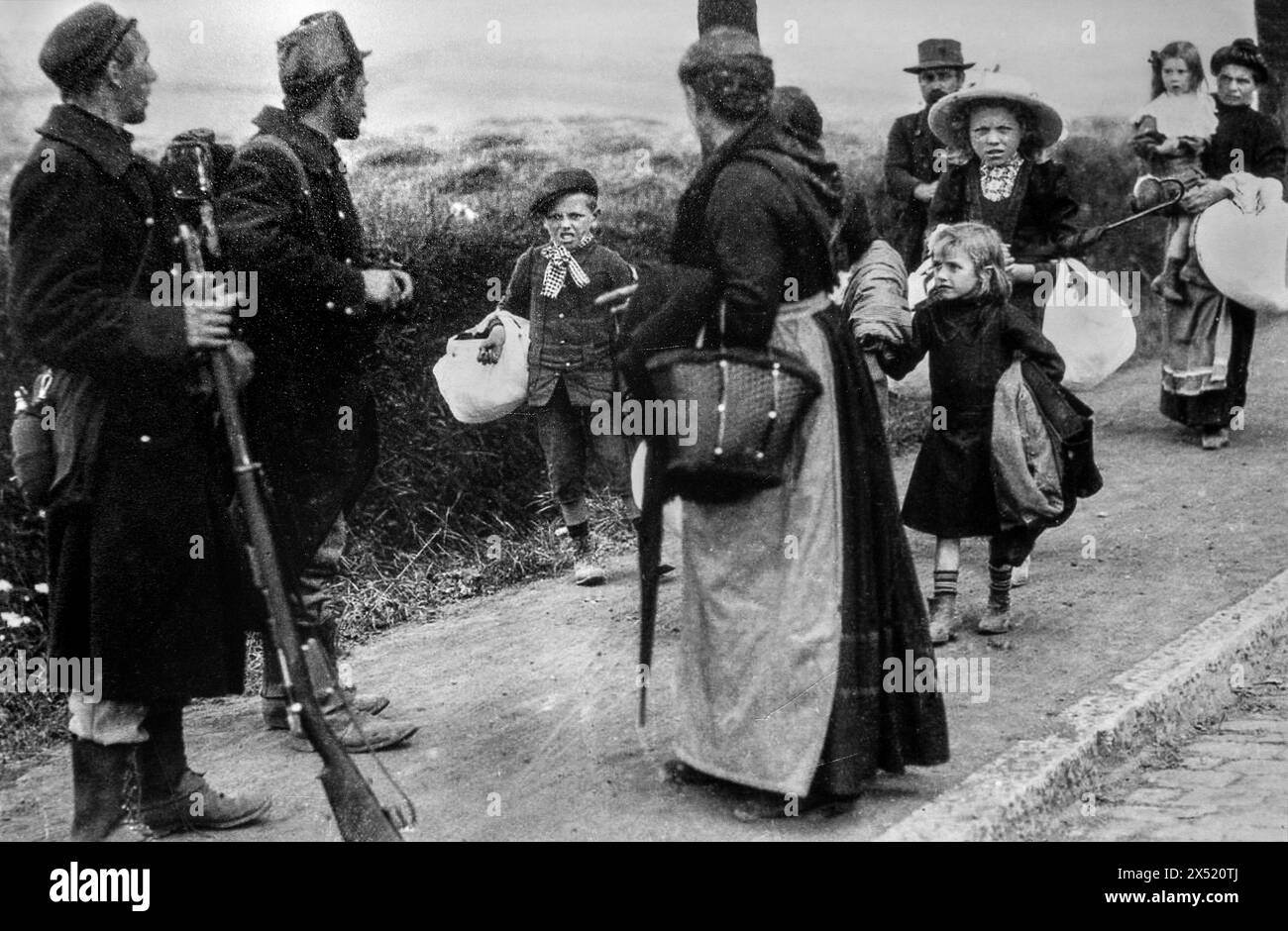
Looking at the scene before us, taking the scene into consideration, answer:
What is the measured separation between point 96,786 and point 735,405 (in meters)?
1.86

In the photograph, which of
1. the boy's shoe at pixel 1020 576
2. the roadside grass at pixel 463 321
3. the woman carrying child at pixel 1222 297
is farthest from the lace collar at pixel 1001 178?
the woman carrying child at pixel 1222 297

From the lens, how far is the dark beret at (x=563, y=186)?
21.7 ft

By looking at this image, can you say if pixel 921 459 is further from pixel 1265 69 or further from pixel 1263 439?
pixel 1265 69

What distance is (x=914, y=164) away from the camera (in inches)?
320

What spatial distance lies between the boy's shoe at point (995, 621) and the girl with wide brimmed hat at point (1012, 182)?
1458 mm

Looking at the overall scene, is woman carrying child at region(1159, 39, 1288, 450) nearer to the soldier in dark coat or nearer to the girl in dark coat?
the girl in dark coat

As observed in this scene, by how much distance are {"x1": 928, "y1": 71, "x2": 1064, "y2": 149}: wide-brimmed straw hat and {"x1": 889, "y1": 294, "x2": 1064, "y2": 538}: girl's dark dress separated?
3.34 ft

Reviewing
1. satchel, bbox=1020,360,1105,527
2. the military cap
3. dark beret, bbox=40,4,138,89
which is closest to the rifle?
dark beret, bbox=40,4,138,89

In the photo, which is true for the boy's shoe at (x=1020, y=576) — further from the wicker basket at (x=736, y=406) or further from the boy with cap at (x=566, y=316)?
the wicker basket at (x=736, y=406)

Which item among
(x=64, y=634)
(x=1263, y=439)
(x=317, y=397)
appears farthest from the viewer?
(x=1263, y=439)

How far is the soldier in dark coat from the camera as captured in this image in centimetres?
399

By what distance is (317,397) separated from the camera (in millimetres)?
→ 5023

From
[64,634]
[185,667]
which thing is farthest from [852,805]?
[64,634]

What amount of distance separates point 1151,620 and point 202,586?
3498 mm
